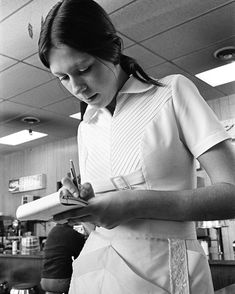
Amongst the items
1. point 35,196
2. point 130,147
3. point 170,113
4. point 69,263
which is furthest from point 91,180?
point 35,196

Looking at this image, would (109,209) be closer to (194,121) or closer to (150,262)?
(150,262)

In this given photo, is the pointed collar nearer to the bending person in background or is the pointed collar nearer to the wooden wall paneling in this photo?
the bending person in background

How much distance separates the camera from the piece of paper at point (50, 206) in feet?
2.53

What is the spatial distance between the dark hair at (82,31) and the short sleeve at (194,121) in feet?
0.27

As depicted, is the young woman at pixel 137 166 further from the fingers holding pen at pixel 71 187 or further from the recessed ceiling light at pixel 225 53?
the recessed ceiling light at pixel 225 53

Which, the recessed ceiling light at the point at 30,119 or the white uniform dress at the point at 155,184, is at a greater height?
the recessed ceiling light at the point at 30,119

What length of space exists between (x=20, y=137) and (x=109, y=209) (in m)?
7.38

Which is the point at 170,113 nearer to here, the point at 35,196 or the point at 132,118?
the point at 132,118

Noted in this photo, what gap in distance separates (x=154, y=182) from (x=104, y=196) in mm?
135

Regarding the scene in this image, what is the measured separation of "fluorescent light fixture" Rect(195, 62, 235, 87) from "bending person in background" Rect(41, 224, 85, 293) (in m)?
2.94

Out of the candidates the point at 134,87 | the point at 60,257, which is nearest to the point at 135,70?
the point at 134,87

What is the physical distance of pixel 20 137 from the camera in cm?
783

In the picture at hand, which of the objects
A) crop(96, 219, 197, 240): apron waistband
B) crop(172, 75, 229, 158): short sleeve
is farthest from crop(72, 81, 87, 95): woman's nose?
crop(96, 219, 197, 240): apron waistband

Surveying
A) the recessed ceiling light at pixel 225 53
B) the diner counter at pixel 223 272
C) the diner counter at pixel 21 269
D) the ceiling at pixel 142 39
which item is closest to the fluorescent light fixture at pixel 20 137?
the ceiling at pixel 142 39
